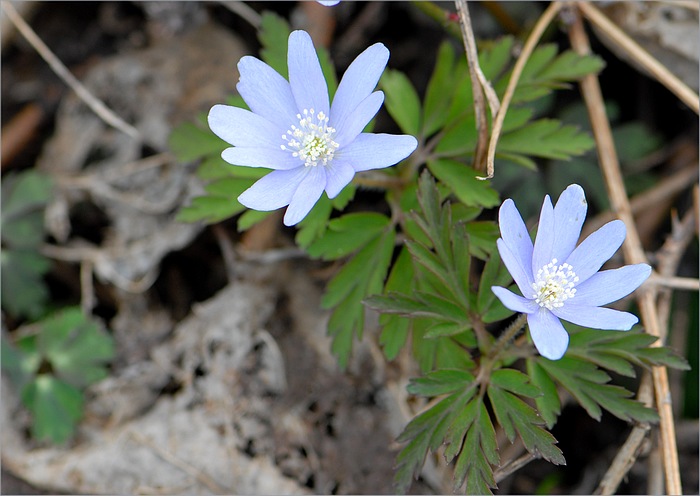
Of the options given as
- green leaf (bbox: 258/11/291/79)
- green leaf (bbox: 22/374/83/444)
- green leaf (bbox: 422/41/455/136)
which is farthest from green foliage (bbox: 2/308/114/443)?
green leaf (bbox: 422/41/455/136)

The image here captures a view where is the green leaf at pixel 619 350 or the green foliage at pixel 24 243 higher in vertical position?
the green leaf at pixel 619 350

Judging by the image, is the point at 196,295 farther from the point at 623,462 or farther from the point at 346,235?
the point at 623,462

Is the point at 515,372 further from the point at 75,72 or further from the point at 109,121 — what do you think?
the point at 75,72

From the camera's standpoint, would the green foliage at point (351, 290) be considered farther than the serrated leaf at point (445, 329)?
Yes

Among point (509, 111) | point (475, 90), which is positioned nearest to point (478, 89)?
point (475, 90)

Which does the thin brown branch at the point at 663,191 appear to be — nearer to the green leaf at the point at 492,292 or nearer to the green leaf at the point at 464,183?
the green leaf at the point at 464,183

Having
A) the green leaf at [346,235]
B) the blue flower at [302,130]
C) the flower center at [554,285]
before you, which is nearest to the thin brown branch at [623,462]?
the flower center at [554,285]
